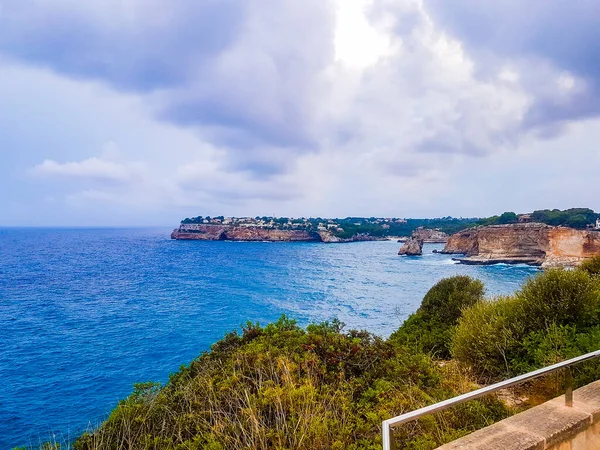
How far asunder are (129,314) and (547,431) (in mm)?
30039

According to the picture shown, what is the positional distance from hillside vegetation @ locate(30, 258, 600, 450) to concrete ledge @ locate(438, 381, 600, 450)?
0.72 metres

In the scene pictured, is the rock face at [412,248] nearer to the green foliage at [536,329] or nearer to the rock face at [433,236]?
the rock face at [433,236]

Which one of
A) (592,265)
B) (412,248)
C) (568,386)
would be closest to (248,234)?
(412,248)

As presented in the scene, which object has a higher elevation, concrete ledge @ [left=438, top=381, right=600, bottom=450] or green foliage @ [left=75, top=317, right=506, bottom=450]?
concrete ledge @ [left=438, top=381, right=600, bottom=450]

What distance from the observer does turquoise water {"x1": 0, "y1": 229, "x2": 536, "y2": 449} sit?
14664 mm

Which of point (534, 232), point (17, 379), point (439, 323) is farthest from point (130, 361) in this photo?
point (534, 232)

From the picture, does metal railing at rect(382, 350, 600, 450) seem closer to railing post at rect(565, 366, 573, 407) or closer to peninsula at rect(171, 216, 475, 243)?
railing post at rect(565, 366, 573, 407)

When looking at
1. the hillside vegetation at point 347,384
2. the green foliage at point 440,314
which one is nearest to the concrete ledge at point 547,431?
the hillside vegetation at point 347,384

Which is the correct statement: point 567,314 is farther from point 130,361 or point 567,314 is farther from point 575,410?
point 130,361

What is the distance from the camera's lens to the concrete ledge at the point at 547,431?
239 centimetres

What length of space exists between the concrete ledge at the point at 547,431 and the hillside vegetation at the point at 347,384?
719 millimetres

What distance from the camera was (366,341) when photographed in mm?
6648

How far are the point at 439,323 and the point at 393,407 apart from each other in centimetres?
794

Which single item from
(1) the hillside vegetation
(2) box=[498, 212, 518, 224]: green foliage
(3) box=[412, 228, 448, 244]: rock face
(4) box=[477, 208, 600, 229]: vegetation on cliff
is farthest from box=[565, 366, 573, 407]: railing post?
(3) box=[412, 228, 448, 244]: rock face
